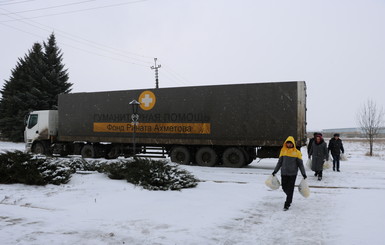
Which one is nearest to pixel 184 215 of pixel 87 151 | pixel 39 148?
pixel 87 151

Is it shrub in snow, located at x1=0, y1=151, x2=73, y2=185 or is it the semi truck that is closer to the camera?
shrub in snow, located at x1=0, y1=151, x2=73, y2=185

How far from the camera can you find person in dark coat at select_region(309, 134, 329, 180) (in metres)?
11.3

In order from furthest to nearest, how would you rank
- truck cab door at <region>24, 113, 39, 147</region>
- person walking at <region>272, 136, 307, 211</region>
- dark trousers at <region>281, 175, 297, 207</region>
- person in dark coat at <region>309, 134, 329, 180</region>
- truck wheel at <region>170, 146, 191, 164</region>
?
1. truck cab door at <region>24, 113, 39, 147</region>
2. truck wheel at <region>170, 146, 191, 164</region>
3. person in dark coat at <region>309, 134, 329, 180</region>
4. person walking at <region>272, 136, 307, 211</region>
5. dark trousers at <region>281, 175, 297, 207</region>

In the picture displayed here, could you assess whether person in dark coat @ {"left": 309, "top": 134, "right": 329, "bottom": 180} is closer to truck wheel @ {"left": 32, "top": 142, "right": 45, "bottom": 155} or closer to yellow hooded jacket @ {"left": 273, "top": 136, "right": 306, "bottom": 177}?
yellow hooded jacket @ {"left": 273, "top": 136, "right": 306, "bottom": 177}

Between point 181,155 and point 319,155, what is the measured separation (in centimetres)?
671

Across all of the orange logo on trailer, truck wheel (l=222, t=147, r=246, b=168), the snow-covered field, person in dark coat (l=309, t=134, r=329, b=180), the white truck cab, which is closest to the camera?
the snow-covered field

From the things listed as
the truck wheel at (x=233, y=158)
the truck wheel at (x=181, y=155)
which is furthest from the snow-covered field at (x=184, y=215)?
the truck wheel at (x=181, y=155)

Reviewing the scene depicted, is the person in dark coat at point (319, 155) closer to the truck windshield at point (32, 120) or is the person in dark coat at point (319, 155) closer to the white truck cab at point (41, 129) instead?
the white truck cab at point (41, 129)

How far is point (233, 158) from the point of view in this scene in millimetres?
15008

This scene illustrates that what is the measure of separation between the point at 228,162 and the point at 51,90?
25.4 m

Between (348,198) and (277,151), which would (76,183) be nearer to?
(348,198)

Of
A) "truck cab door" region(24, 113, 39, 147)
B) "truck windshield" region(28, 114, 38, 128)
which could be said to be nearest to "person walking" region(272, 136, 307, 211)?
"truck cab door" region(24, 113, 39, 147)

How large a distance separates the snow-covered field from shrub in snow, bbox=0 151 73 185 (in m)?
0.25

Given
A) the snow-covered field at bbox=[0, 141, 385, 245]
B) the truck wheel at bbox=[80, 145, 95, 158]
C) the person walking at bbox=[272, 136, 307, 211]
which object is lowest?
the snow-covered field at bbox=[0, 141, 385, 245]
